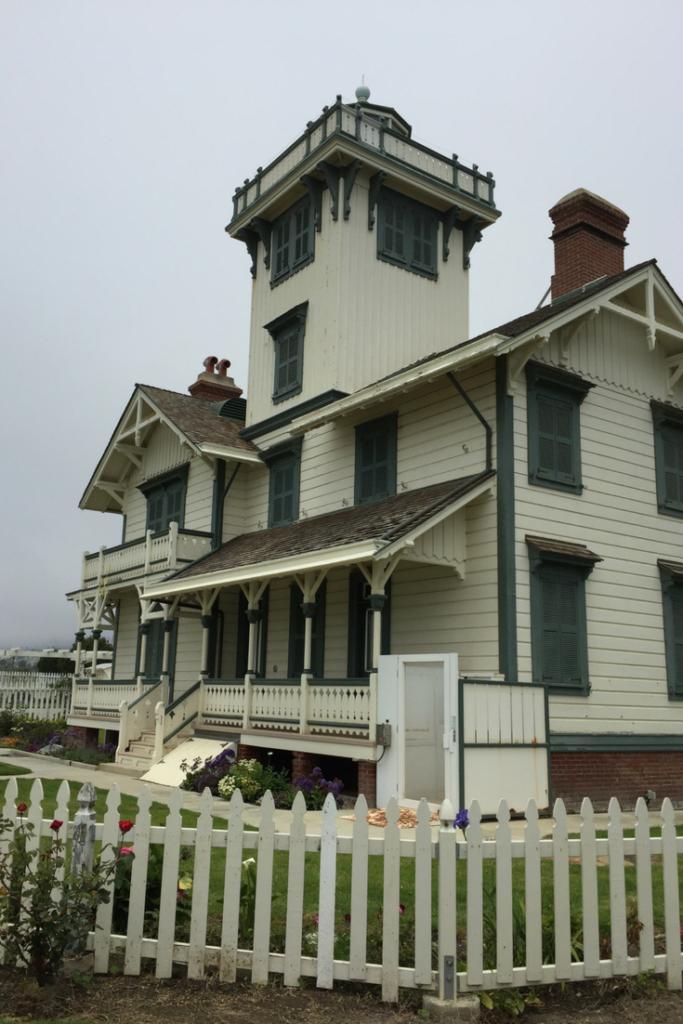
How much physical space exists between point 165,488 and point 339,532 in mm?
9918

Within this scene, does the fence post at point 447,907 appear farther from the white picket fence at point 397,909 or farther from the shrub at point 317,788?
the shrub at point 317,788

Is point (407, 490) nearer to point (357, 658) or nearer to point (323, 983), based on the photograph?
point (357, 658)

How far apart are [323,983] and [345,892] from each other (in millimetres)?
2286

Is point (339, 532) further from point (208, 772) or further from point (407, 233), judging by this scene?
point (407, 233)

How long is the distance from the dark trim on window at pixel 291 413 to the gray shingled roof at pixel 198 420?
12.8 inches

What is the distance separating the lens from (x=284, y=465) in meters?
20.5

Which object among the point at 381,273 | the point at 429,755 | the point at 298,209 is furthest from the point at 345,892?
the point at 298,209

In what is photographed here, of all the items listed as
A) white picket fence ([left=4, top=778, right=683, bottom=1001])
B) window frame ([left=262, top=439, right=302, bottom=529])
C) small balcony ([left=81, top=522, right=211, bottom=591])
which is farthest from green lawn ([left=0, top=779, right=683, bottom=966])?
small balcony ([left=81, top=522, right=211, bottom=591])

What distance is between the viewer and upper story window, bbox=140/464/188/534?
23452mm

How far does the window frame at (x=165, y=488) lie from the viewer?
23297mm

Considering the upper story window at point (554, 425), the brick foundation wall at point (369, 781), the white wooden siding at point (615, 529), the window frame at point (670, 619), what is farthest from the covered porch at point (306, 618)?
the window frame at point (670, 619)

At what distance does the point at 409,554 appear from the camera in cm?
1383

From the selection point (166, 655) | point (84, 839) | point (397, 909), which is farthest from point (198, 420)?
point (397, 909)

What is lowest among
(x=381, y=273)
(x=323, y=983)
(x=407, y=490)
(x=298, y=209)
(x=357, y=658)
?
(x=323, y=983)
